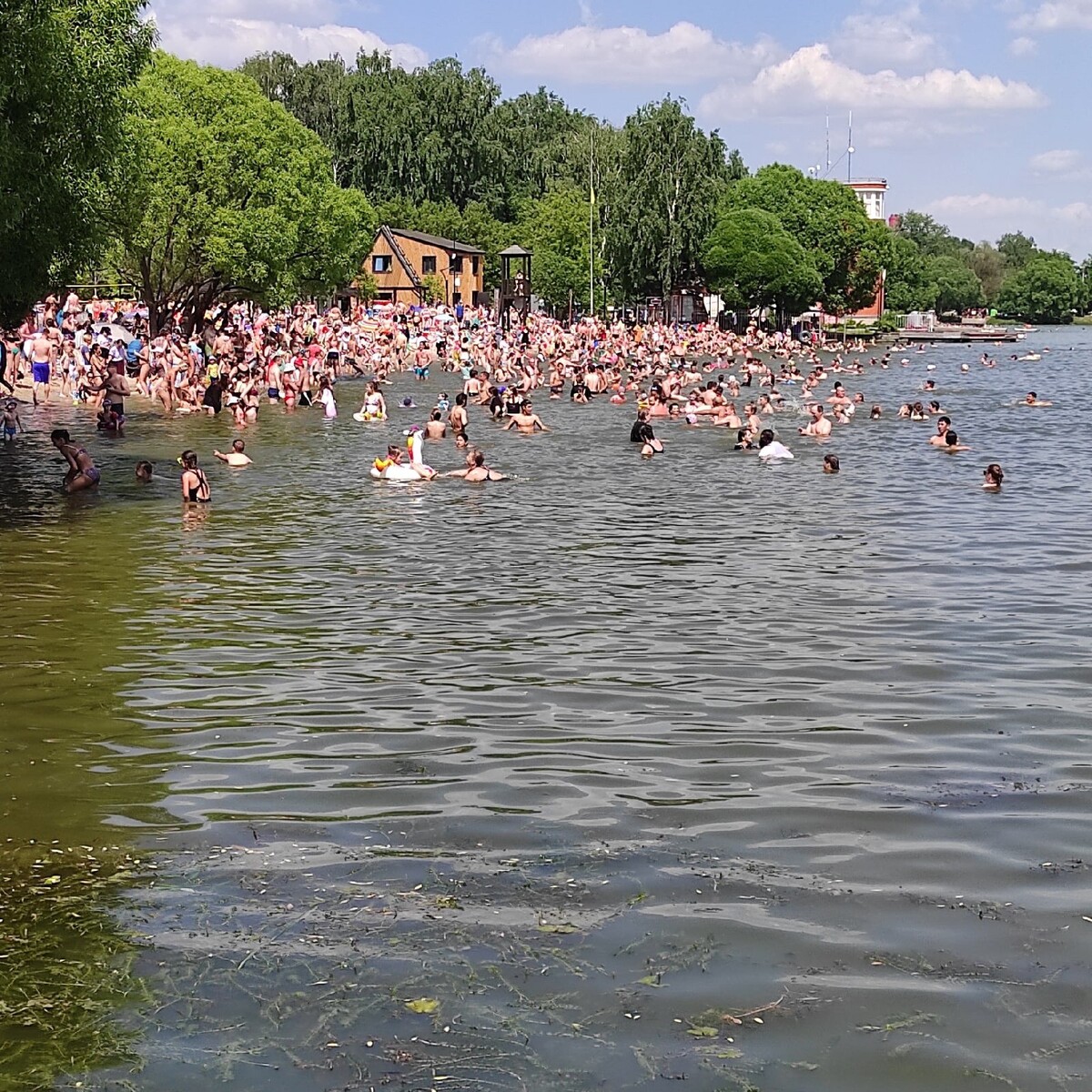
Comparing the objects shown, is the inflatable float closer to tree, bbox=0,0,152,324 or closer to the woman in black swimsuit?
the woman in black swimsuit

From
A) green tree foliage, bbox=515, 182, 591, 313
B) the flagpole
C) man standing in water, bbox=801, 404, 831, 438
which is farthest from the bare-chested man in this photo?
green tree foliage, bbox=515, 182, 591, 313

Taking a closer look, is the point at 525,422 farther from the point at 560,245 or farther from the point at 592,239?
the point at 560,245

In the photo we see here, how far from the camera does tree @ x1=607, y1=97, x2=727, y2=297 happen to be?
90500 millimetres

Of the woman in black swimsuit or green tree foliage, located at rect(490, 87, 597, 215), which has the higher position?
green tree foliage, located at rect(490, 87, 597, 215)

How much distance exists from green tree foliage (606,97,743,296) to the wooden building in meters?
10.1

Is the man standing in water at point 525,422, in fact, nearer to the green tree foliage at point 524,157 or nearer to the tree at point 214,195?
the tree at point 214,195

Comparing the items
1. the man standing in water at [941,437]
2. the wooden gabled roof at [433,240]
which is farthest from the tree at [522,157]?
the man standing in water at [941,437]

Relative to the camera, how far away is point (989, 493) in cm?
2397

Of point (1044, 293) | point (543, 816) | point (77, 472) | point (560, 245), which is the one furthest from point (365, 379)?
point (1044, 293)

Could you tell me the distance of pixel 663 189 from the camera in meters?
91.2

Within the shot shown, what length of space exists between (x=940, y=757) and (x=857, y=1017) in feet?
11.9

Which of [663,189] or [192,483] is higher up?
[663,189]

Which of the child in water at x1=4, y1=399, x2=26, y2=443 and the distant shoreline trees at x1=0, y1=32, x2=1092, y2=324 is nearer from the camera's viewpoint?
the distant shoreline trees at x1=0, y1=32, x2=1092, y2=324

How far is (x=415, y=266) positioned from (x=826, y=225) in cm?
3155
